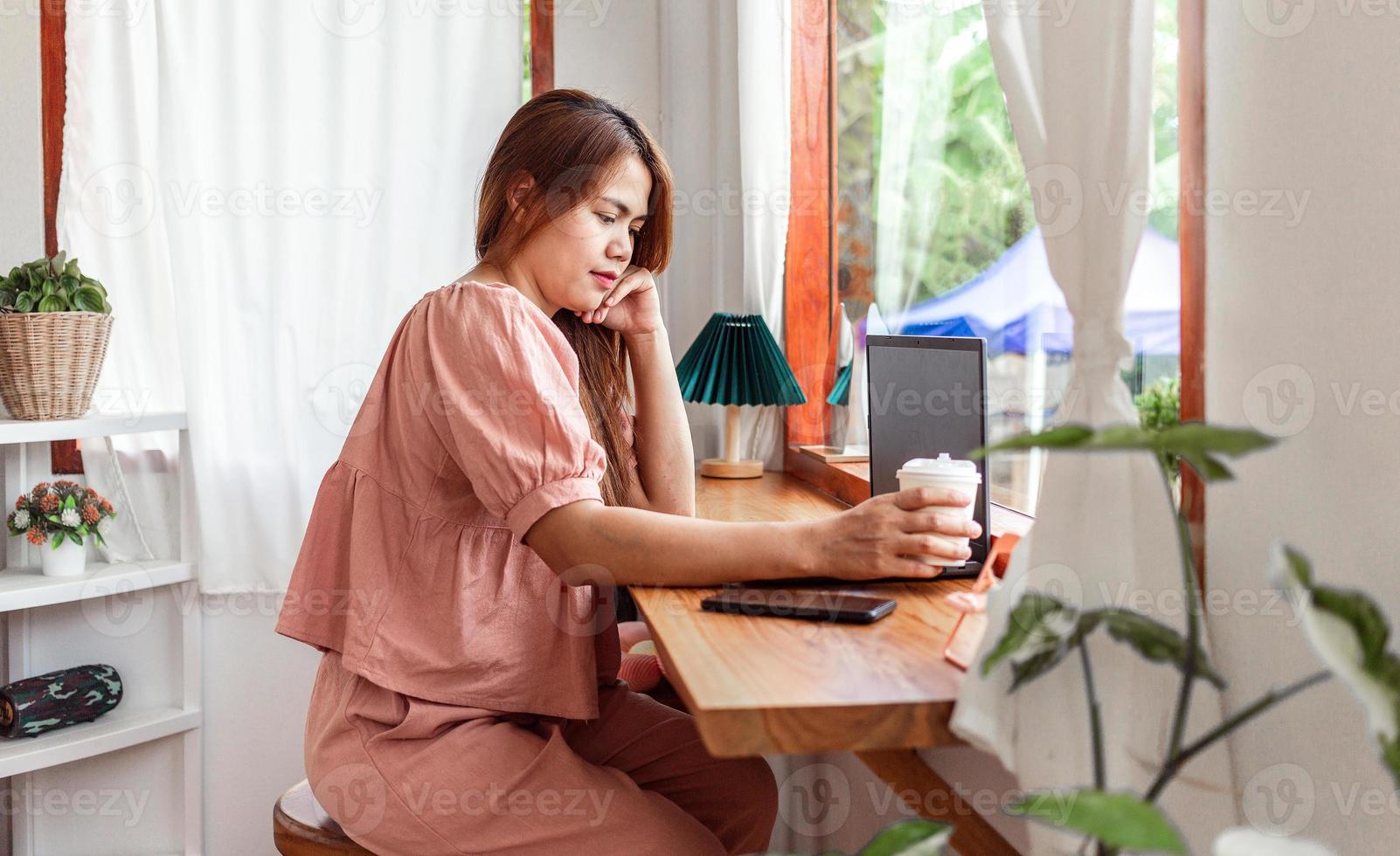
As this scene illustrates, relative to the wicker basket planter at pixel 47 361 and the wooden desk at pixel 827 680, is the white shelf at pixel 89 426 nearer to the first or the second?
the wicker basket planter at pixel 47 361

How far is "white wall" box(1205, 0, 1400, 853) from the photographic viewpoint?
29.5 inches

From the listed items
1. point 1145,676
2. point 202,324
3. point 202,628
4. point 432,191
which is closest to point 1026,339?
point 1145,676

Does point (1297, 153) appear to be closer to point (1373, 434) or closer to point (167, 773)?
point (1373, 434)

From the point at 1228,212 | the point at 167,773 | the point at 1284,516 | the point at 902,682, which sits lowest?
the point at 167,773

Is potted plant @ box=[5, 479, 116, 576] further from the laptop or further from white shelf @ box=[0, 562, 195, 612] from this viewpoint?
the laptop

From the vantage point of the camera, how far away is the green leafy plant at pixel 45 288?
223 cm

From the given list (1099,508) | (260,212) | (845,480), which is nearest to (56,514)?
(260,212)

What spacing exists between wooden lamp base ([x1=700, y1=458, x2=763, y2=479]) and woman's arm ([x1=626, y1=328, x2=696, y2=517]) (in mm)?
690

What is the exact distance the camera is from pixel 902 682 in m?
0.85

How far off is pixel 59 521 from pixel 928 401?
6.34ft

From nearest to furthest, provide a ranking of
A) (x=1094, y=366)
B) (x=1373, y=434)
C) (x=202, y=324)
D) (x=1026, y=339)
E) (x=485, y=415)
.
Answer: (x=1373, y=434)
(x=1094, y=366)
(x=485, y=415)
(x=1026, y=339)
(x=202, y=324)

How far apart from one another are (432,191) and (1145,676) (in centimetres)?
222

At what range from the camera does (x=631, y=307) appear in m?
1.70

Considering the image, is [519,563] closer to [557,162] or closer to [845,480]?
[557,162]
